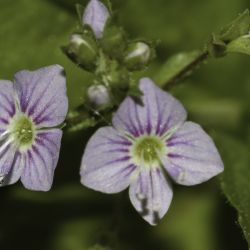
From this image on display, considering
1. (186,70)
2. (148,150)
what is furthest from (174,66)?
(148,150)

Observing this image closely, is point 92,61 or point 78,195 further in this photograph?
point 78,195

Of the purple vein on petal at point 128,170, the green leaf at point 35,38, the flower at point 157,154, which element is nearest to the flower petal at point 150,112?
the flower at point 157,154

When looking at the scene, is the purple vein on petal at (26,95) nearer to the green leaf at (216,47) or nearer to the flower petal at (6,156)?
the flower petal at (6,156)

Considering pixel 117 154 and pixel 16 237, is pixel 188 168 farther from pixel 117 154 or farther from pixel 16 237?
pixel 16 237

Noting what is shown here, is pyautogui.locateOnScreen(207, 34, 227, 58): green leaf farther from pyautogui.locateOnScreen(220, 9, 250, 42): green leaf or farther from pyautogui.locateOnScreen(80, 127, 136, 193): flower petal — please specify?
pyautogui.locateOnScreen(80, 127, 136, 193): flower petal

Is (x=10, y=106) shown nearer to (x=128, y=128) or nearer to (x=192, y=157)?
(x=128, y=128)

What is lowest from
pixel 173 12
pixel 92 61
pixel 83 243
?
pixel 83 243

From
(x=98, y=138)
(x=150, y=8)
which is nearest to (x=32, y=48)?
(x=150, y=8)
